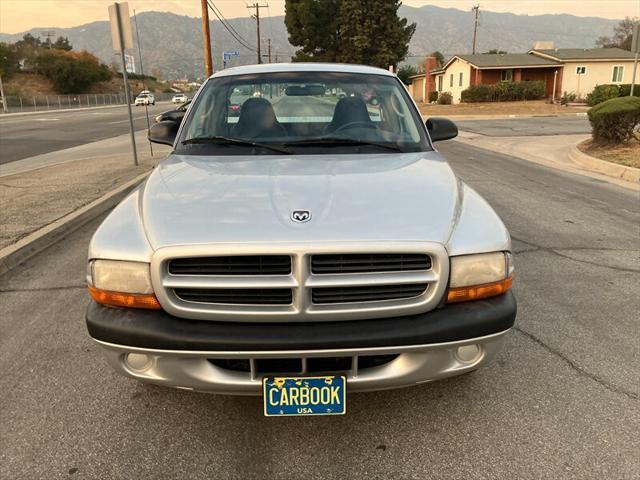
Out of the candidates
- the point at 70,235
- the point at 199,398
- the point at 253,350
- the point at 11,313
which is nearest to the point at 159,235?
the point at 253,350

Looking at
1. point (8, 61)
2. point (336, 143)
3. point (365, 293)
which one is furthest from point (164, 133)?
point (8, 61)

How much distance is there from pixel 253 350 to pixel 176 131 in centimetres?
238

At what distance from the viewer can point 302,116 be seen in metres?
3.81

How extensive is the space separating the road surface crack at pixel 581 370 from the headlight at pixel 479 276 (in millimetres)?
1114

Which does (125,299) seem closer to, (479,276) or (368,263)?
(368,263)

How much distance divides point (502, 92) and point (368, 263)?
42.0 m

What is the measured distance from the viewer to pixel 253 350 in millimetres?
2199

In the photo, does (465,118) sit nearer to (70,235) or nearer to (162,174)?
(70,235)

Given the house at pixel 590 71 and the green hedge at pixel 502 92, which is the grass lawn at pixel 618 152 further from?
the house at pixel 590 71

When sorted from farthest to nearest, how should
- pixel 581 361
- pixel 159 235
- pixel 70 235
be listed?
pixel 70 235, pixel 581 361, pixel 159 235

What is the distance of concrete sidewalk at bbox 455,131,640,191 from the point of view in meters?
10.9

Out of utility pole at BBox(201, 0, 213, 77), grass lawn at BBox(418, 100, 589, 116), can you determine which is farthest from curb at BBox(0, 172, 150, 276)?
grass lawn at BBox(418, 100, 589, 116)

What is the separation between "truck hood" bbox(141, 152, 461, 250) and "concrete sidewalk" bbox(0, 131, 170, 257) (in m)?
3.41

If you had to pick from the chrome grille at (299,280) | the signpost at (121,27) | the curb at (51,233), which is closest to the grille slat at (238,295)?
the chrome grille at (299,280)
